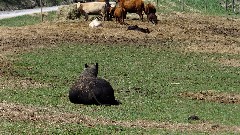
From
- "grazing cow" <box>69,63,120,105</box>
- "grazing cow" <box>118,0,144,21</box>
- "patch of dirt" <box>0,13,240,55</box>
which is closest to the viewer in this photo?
"grazing cow" <box>69,63,120,105</box>

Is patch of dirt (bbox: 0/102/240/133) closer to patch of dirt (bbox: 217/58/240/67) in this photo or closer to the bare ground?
the bare ground

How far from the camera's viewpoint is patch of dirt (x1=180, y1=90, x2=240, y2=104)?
25473mm

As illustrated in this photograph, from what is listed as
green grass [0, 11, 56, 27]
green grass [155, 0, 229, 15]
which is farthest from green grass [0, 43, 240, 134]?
green grass [155, 0, 229, 15]

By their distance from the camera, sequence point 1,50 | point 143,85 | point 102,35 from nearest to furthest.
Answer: point 143,85, point 1,50, point 102,35

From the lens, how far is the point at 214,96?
26266 mm

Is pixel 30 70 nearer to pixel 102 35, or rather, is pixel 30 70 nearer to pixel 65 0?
pixel 102 35

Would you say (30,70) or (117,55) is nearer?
(30,70)

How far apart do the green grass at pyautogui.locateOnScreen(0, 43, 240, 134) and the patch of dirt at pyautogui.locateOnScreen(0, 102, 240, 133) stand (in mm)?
770

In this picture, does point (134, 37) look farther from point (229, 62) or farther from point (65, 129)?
point (65, 129)

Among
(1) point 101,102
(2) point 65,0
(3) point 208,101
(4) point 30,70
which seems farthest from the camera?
(2) point 65,0

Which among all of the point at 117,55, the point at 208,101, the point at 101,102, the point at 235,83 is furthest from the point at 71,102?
the point at 117,55

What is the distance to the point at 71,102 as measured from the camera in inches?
902

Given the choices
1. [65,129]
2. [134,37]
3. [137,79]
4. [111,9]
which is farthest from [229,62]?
[65,129]

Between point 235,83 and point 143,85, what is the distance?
4632 millimetres
